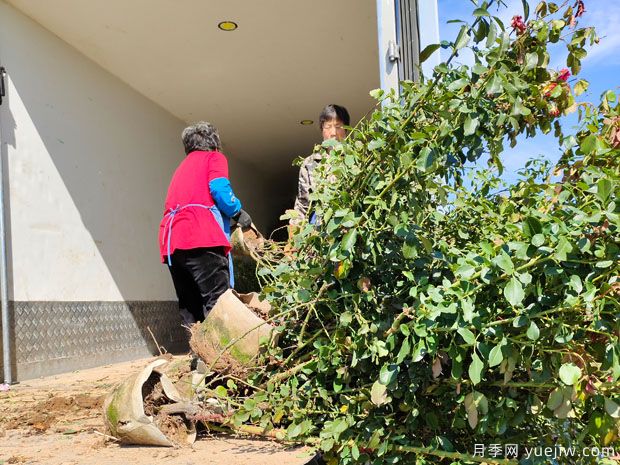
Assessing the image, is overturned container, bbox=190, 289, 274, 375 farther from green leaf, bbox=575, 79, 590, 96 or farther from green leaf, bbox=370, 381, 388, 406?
green leaf, bbox=575, 79, 590, 96

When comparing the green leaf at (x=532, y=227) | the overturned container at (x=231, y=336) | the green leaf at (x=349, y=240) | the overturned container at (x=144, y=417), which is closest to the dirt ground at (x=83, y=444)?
the overturned container at (x=144, y=417)

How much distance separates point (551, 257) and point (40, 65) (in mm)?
5536

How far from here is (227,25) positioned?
6.24 m

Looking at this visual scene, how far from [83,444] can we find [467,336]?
180 centimetres

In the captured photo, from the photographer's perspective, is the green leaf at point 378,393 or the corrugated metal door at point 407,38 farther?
the corrugated metal door at point 407,38

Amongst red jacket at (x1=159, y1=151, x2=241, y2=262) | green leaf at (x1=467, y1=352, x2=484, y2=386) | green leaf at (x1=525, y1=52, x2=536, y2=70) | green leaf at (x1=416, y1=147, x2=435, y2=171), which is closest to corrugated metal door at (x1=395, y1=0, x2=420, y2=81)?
red jacket at (x1=159, y1=151, x2=241, y2=262)

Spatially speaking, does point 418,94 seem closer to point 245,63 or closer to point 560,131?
point 560,131

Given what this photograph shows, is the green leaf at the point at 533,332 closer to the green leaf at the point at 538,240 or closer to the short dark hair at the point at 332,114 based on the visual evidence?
the green leaf at the point at 538,240

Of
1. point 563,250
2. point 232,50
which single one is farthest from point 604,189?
point 232,50

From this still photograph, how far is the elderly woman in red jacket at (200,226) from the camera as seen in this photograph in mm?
3904

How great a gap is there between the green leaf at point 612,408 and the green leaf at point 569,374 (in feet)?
0.37

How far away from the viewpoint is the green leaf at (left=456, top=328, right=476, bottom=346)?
1.61 metres

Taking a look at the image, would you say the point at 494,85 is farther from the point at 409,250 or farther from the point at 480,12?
the point at 409,250

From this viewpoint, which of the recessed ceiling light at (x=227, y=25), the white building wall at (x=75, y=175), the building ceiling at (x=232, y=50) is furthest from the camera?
the recessed ceiling light at (x=227, y=25)
